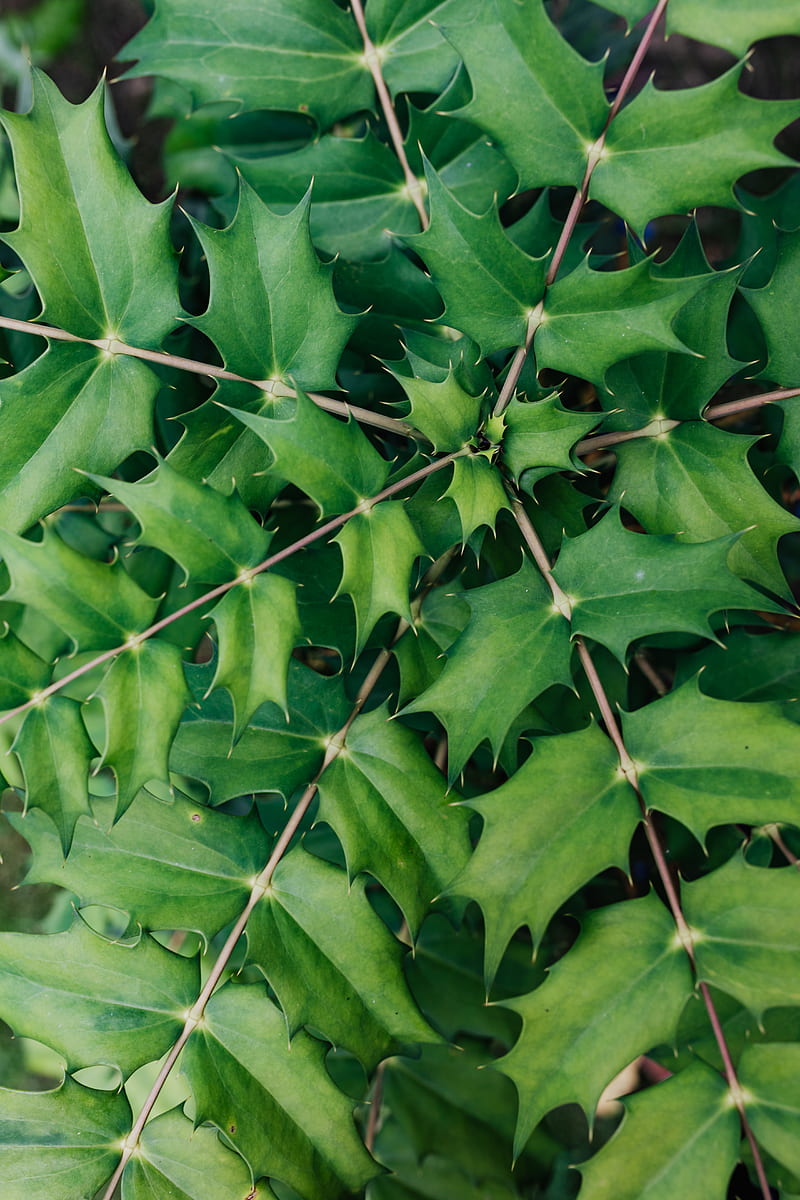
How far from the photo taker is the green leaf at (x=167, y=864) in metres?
0.75

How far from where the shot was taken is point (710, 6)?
0.67 m

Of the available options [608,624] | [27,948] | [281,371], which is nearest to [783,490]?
[608,624]

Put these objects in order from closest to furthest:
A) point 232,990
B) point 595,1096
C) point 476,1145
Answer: point 595,1096 < point 232,990 < point 476,1145

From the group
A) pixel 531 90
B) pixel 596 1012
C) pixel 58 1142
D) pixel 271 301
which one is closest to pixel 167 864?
pixel 58 1142

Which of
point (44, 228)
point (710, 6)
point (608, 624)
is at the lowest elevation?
point (608, 624)

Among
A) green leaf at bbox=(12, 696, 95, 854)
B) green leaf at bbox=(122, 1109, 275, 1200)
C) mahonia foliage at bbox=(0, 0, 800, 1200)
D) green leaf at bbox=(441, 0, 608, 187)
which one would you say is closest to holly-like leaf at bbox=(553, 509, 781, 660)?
mahonia foliage at bbox=(0, 0, 800, 1200)

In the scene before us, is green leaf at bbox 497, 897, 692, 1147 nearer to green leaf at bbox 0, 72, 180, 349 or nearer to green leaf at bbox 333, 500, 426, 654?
green leaf at bbox 333, 500, 426, 654

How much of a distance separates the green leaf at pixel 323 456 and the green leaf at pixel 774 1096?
49 centimetres

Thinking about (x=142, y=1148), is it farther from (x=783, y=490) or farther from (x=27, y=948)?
(x=783, y=490)

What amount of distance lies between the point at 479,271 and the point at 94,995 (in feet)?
2.10

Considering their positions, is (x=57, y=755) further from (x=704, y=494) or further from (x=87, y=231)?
(x=704, y=494)

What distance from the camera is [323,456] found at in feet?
2.16

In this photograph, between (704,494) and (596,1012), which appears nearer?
(596,1012)

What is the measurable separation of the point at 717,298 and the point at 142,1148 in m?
0.81
